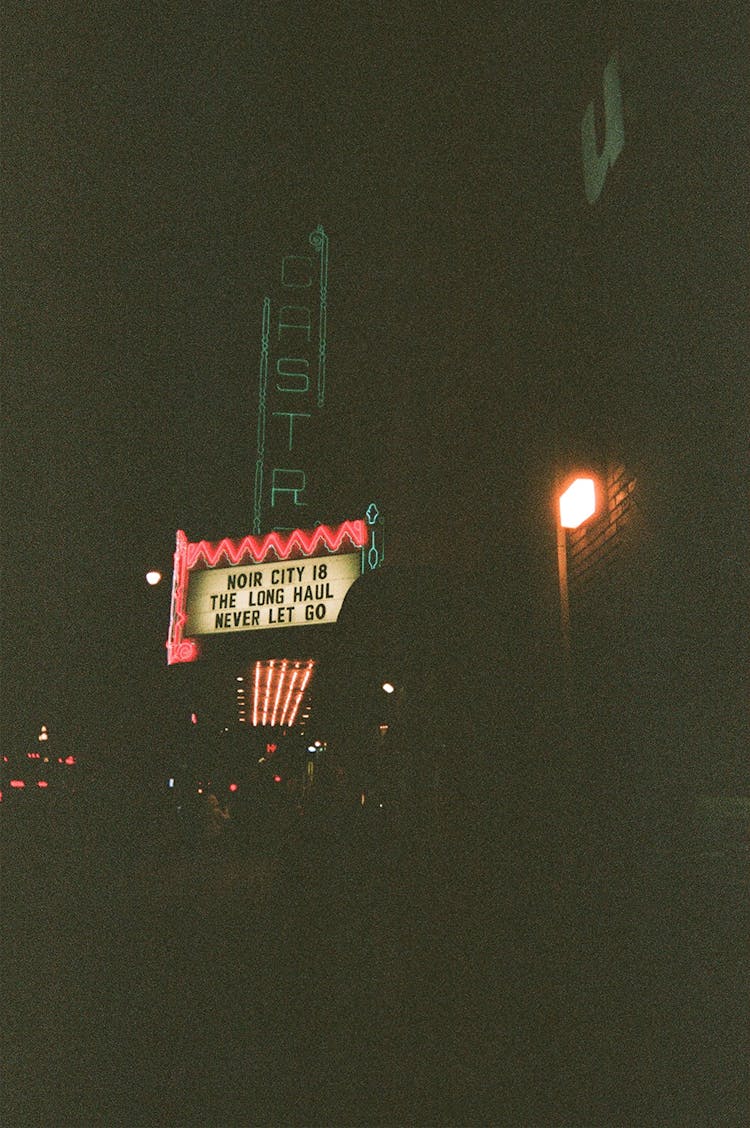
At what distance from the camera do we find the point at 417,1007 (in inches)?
222

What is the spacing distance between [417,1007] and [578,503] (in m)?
3.66

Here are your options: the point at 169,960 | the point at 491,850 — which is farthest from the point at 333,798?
the point at 491,850

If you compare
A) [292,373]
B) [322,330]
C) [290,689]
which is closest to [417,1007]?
[292,373]

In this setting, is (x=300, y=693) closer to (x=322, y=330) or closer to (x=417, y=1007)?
(x=322, y=330)

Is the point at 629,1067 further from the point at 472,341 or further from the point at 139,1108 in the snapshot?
the point at 472,341

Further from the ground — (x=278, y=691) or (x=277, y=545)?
(x=277, y=545)

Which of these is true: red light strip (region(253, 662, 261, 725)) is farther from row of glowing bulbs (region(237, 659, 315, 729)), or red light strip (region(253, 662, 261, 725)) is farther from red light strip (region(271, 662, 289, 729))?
red light strip (region(271, 662, 289, 729))

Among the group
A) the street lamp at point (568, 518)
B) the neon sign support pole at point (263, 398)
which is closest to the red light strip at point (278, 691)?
the neon sign support pole at point (263, 398)

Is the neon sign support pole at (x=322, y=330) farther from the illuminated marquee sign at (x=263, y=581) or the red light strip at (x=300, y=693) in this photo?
the red light strip at (x=300, y=693)

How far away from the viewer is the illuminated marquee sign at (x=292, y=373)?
15156 millimetres

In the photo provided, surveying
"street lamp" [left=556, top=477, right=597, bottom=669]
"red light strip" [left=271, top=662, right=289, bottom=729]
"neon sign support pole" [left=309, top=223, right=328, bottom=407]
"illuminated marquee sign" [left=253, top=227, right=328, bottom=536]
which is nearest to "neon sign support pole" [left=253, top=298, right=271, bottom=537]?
"illuminated marquee sign" [left=253, top=227, right=328, bottom=536]

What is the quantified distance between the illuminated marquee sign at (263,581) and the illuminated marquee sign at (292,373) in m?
3.12

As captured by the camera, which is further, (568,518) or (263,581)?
(263,581)

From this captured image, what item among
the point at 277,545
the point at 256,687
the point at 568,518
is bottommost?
the point at 568,518
